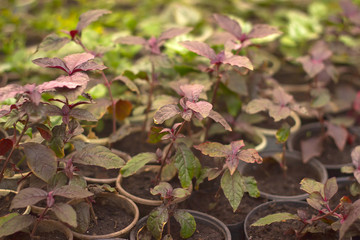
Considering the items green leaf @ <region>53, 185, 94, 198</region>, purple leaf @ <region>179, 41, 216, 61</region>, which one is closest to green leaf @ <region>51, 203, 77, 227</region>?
green leaf @ <region>53, 185, 94, 198</region>

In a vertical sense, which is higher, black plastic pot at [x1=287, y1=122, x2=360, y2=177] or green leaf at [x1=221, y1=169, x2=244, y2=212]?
green leaf at [x1=221, y1=169, x2=244, y2=212]

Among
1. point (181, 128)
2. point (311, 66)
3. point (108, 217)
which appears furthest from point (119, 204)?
point (311, 66)

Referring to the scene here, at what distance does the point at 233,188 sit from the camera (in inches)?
64.4

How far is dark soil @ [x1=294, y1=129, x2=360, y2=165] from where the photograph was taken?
2336mm

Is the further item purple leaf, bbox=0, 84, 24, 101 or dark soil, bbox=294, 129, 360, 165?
dark soil, bbox=294, 129, 360, 165

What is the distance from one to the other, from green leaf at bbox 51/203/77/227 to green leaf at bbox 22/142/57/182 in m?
0.10

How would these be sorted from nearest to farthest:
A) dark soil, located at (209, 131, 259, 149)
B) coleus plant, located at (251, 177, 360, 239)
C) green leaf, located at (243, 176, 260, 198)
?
1. coleus plant, located at (251, 177, 360, 239)
2. green leaf, located at (243, 176, 260, 198)
3. dark soil, located at (209, 131, 259, 149)

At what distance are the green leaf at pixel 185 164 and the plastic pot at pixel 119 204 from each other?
0.77 feet

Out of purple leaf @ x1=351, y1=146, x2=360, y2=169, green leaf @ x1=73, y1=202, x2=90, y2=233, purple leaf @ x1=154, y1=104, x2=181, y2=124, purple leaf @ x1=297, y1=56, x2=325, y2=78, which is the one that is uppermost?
purple leaf @ x1=154, y1=104, x2=181, y2=124

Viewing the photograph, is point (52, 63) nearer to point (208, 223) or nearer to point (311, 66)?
point (208, 223)

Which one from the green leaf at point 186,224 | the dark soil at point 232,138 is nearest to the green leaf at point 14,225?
the green leaf at point 186,224

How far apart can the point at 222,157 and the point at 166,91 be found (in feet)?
2.36

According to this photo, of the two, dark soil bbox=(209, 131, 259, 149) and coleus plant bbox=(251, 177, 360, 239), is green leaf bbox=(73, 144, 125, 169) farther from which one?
dark soil bbox=(209, 131, 259, 149)

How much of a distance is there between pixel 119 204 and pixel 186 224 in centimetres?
34
